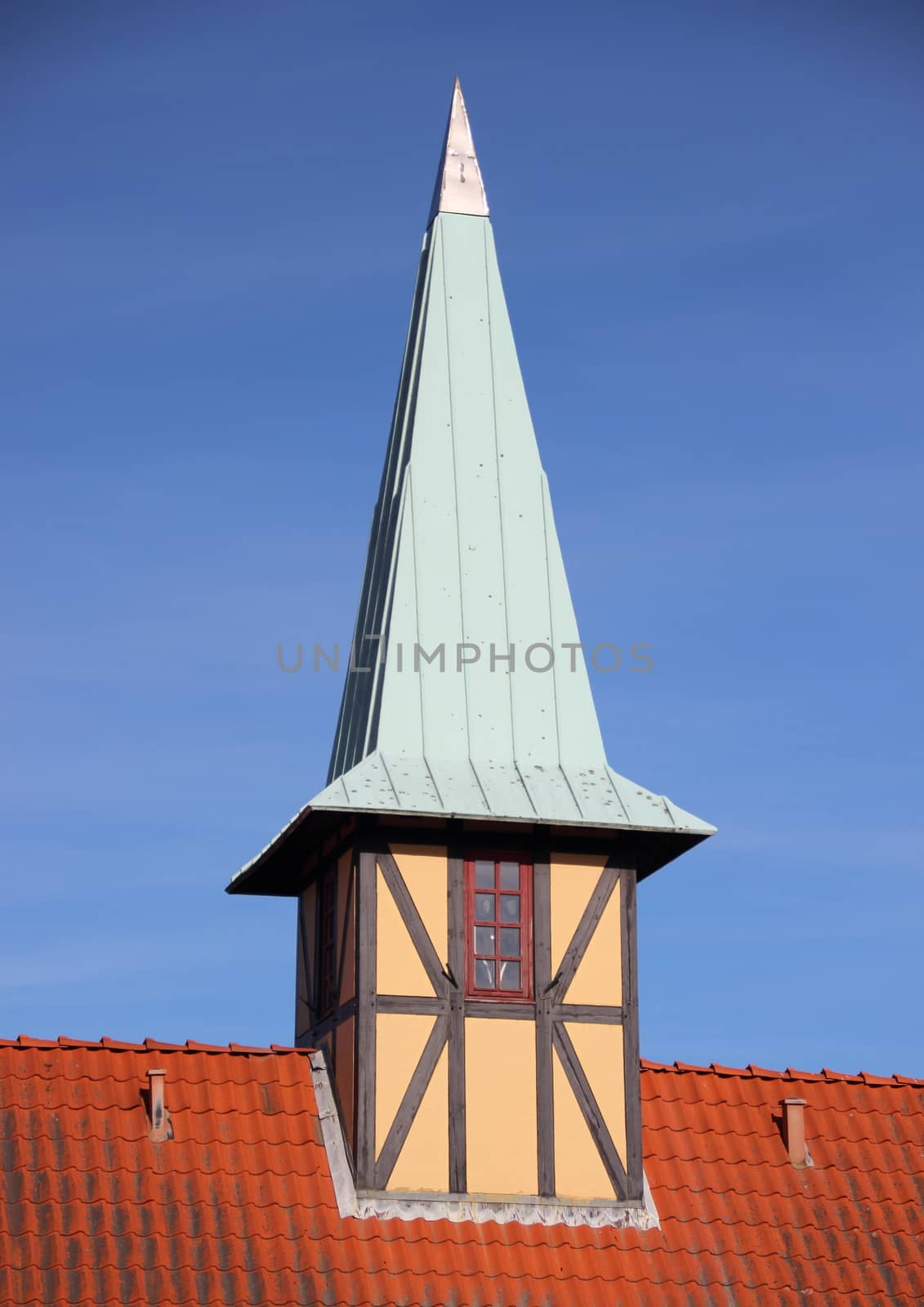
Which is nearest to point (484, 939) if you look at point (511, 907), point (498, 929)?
point (498, 929)

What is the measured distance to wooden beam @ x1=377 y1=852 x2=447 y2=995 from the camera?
20.1 m

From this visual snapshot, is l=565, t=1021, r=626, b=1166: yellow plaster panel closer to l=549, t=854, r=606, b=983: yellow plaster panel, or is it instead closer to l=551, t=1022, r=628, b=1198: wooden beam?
l=551, t=1022, r=628, b=1198: wooden beam

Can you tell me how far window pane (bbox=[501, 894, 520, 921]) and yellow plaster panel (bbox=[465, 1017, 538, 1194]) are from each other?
1.02m

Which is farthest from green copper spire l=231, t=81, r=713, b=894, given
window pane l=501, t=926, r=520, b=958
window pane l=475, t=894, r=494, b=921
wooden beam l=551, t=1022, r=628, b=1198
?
wooden beam l=551, t=1022, r=628, b=1198

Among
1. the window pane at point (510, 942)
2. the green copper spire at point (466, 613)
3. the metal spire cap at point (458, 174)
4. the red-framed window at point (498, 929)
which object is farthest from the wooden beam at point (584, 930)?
the metal spire cap at point (458, 174)

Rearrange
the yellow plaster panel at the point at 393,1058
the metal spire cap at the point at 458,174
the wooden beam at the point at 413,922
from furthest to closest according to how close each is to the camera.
→ the metal spire cap at the point at 458,174 < the wooden beam at the point at 413,922 < the yellow plaster panel at the point at 393,1058

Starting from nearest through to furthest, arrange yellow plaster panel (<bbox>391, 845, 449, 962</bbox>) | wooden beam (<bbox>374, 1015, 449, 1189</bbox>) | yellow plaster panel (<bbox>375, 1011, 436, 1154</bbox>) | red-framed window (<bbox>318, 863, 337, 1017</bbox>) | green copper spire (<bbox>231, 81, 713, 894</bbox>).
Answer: wooden beam (<bbox>374, 1015, 449, 1189</bbox>)
yellow plaster panel (<bbox>375, 1011, 436, 1154</bbox>)
yellow plaster panel (<bbox>391, 845, 449, 962</bbox>)
green copper spire (<bbox>231, 81, 713, 894</bbox>)
red-framed window (<bbox>318, 863, 337, 1017</bbox>)

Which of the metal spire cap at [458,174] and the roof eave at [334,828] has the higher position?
the metal spire cap at [458,174]

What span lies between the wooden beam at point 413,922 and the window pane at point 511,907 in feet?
2.66

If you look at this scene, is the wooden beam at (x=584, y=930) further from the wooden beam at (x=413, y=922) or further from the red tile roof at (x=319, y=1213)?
the red tile roof at (x=319, y=1213)

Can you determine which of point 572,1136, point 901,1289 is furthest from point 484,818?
point 901,1289

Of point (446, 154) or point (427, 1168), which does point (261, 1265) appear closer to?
point (427, 1168)

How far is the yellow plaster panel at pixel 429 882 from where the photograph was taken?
2027cm

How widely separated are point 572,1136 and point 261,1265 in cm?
320
